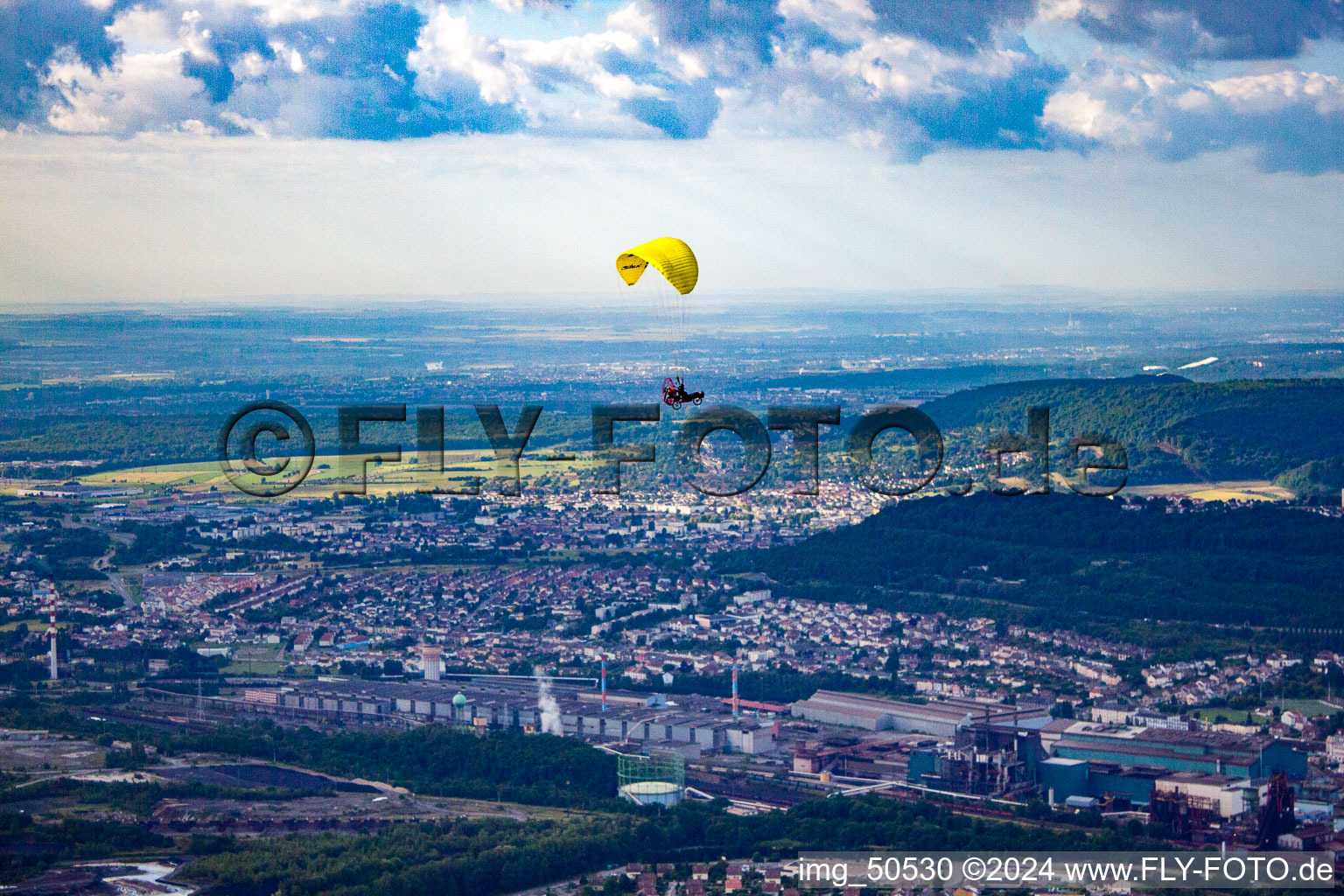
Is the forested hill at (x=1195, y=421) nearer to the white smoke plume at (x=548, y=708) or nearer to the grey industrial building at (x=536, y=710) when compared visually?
the white smoke plume at (x=548, y=708)

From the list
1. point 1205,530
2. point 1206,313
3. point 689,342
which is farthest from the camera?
point 1206,313

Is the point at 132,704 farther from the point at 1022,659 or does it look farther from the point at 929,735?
the point at 1022,659

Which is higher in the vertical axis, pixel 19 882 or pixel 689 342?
pixel 689 342

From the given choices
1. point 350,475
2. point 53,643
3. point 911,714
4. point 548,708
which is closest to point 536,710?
point 548,708

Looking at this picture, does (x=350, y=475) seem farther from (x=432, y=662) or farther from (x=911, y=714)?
(x=911, y=714)

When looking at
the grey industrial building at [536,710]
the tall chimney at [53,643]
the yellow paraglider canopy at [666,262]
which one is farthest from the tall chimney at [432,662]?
the yellow paraglider canopy at [666,262]

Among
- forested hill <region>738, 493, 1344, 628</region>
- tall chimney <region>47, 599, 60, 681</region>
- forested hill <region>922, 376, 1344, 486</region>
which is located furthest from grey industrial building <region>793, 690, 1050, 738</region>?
forested hill <region>922, 376, 1344, 486</region>

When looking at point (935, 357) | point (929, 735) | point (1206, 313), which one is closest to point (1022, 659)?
point (929, 735)
